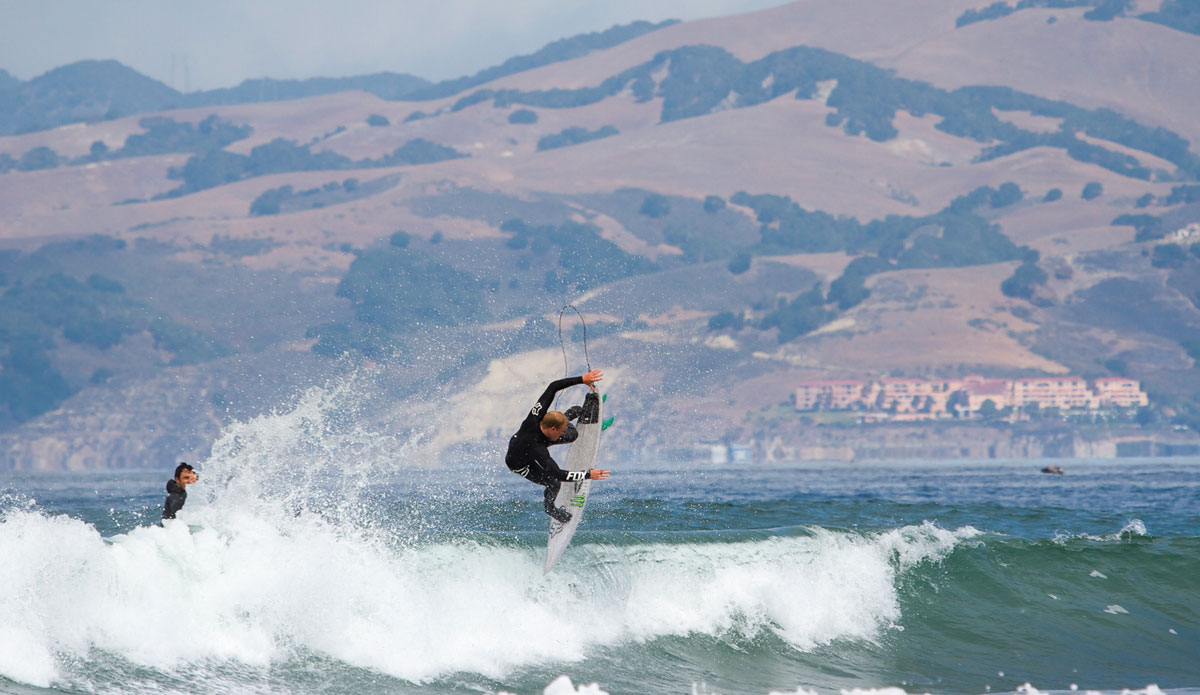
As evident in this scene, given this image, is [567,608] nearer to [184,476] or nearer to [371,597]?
[371,597]

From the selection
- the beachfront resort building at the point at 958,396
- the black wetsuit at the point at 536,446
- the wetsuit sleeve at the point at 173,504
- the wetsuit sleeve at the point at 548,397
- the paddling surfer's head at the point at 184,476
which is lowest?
the beachfront resort building at the point at 958,396

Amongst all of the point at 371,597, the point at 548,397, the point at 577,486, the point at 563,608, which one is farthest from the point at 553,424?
the point at 563,608

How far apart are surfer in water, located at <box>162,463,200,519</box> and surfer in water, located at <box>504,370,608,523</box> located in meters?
3.86

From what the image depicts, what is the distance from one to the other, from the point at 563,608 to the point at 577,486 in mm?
1501

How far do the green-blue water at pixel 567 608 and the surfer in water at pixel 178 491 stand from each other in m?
0.22

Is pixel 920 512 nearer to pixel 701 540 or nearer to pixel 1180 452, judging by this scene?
pixel 701 540

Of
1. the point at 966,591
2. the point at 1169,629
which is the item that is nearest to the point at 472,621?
the point at 966,591

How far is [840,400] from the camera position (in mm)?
190125

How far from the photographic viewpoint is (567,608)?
53.5 feet

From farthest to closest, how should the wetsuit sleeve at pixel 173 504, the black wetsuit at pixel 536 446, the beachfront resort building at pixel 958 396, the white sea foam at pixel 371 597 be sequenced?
the beachfront resort building at pixel 958 396 → the wetsuit sleeve at pixel 173 504 → the black wetsuit at pixel 536 446 → the white sea foam at pixel 371 597

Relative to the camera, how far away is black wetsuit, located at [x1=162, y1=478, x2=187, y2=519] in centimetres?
1548

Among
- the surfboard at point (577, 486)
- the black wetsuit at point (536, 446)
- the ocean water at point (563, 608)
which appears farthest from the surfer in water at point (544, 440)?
the ocean water at point (563, 608)

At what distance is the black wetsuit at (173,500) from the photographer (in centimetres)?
1548

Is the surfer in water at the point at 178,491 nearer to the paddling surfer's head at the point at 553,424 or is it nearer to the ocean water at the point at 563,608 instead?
the ocean water at the point at 563,608
